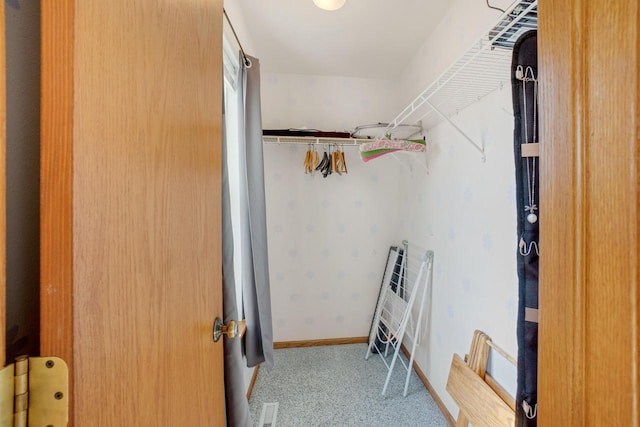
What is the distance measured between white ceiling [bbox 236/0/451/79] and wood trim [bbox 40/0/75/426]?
5.36ft

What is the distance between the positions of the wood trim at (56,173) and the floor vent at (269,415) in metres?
1.64

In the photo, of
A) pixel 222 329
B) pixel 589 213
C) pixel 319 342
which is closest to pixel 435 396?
pixel 319 342

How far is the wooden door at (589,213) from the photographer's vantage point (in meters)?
0.36

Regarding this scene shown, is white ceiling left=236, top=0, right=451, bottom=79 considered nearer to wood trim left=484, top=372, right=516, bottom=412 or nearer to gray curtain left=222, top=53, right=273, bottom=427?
gray curtain left=222, top=53, right=273, bottom=427

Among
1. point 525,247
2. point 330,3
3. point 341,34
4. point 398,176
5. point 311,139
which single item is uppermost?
point 341,34

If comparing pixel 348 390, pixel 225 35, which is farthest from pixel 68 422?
pixel 348 390

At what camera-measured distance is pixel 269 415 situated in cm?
165

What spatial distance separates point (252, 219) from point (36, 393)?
119 cm

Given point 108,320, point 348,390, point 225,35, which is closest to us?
point 108,320

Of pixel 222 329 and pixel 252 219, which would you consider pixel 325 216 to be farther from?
pixel 222 329

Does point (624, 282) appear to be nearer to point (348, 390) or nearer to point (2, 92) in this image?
point (2, 92)

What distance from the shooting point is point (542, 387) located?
51cm

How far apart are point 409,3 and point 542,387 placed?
1.91m

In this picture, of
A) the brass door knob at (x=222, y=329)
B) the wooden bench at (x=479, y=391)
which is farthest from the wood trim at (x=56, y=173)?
the wooden bench at (x=479, y=391)
